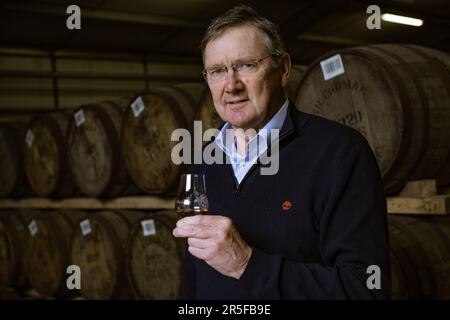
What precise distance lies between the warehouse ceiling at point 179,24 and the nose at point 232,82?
5600 millimetres

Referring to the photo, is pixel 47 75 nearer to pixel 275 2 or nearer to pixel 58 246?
pixel 275 2

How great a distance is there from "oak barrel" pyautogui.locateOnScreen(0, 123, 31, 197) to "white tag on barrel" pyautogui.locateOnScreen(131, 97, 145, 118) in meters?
1.81

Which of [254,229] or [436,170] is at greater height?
[436,170]

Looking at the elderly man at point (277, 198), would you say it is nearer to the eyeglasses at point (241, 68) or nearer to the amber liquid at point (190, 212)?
the eyeglasses at point (241, 68)

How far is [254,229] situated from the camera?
1.73 meters

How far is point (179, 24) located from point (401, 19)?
11.2ft

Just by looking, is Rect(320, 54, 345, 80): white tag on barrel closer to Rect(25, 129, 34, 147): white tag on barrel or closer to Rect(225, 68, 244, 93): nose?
Rect(225, 68, 244, 93): nose

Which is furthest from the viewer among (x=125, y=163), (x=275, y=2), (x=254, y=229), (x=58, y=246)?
(x=275, y=2)

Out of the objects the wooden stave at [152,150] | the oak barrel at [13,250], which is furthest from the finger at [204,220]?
the oak barrel at [13,250]

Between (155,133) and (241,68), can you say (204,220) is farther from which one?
(155,133)
